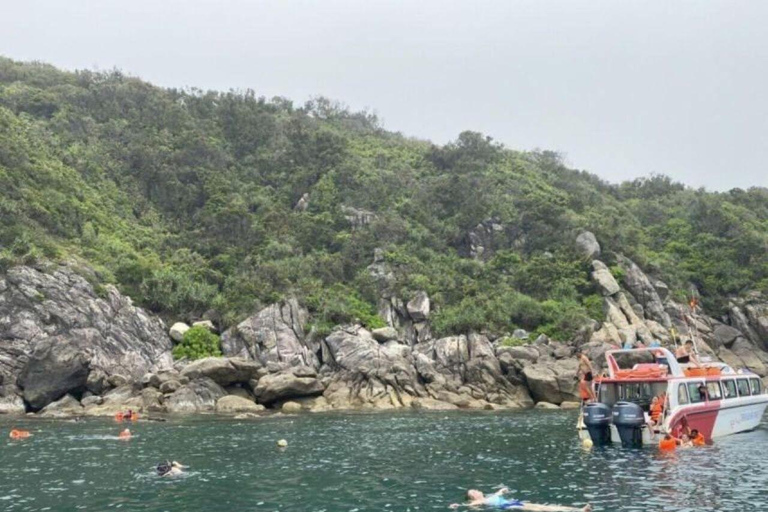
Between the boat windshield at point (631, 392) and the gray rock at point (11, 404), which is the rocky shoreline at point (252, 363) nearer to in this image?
the gray rock at point (11, 404)

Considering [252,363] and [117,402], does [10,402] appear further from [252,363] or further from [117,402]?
[252,363]

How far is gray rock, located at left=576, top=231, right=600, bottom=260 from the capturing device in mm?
74963

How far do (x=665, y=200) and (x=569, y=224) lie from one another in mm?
34090

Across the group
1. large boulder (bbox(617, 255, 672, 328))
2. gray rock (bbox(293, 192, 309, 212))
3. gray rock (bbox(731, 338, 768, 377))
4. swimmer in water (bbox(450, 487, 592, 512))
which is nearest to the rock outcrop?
gray rock (bbox(731, 338, 768, 377))

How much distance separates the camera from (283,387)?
50.3 meters

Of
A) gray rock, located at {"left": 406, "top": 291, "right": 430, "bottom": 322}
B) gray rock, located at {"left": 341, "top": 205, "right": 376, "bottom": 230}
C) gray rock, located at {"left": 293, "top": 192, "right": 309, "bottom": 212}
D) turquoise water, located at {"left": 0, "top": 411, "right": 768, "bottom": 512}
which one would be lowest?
turquoise water, located at {"left": 0, "top": 411, "right": 768, "bottom": 512}

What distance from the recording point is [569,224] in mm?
80875

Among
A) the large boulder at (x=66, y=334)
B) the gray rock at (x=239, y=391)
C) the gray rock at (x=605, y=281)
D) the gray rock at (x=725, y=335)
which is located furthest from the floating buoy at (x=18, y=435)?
the gray rock at (x=725, y=335)

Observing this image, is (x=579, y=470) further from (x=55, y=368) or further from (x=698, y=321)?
(x=698, y=321)

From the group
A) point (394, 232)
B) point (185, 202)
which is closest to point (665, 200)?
point (394, 232)

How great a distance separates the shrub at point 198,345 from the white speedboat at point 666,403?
33.8m

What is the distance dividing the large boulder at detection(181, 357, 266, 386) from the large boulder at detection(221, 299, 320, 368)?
3.45 metres

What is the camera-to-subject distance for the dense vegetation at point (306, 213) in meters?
64.4

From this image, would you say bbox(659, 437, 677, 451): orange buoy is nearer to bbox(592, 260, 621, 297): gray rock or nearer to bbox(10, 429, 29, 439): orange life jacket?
bbox(10, 429, 29, 439): orange life jacket
